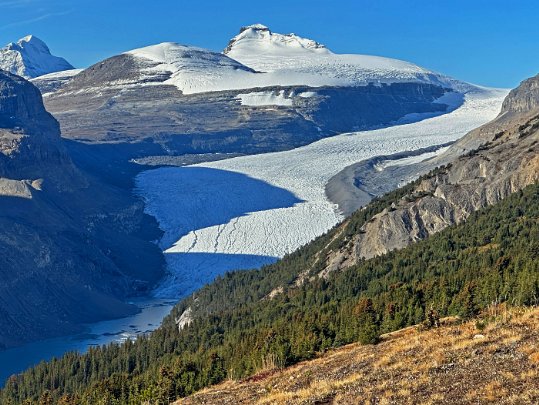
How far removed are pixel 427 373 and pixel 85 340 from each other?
84.5m

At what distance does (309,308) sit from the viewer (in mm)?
65812

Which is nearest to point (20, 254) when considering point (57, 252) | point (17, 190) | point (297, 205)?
point (57, 252)

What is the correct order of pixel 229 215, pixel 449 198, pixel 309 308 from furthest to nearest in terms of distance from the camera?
pixel 229 215 < pixel 449 198 < pixel 309 308

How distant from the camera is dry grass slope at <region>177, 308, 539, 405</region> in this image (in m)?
22.5

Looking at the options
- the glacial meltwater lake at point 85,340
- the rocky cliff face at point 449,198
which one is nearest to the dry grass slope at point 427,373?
the rocky cliff face at point 449,198

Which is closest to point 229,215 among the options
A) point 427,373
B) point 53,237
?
point 53,237

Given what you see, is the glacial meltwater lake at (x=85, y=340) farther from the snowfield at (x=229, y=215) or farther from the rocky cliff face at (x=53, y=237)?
the snowfield at (x=229, y=215)

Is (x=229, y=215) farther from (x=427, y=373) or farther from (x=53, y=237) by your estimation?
(x=427, y=373)

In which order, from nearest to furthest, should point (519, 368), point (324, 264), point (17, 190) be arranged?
1. point (519, 368)
2. point (324, 264)
3. point (17, 190)

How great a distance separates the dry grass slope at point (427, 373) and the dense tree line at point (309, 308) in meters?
5.16

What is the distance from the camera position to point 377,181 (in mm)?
178875

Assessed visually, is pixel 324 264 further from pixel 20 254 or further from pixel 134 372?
pixel 20 254

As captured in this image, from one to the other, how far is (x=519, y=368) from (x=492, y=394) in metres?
2.14

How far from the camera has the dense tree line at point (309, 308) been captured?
44469 mm
